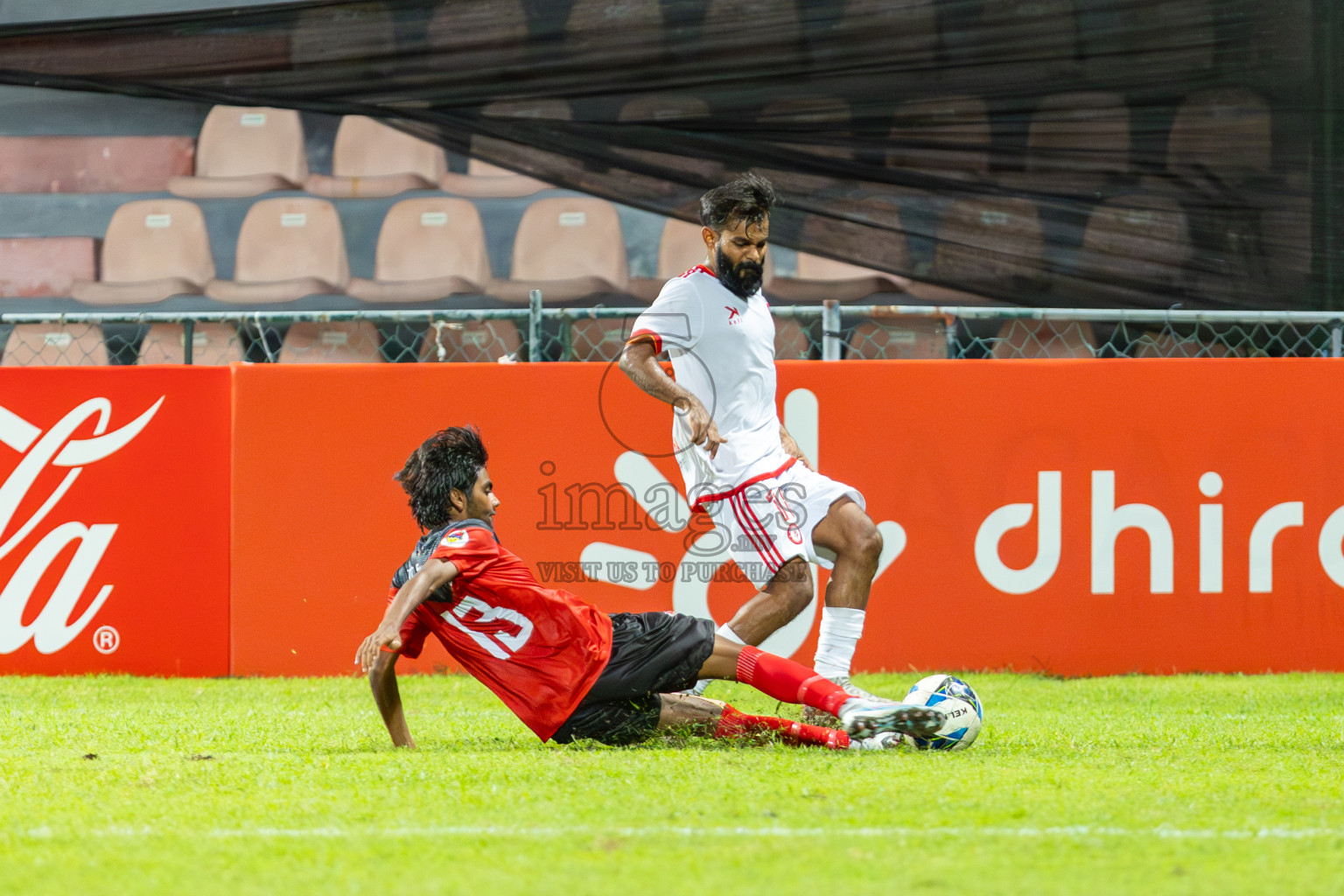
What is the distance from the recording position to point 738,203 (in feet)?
14.7

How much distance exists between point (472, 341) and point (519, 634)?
3.41m

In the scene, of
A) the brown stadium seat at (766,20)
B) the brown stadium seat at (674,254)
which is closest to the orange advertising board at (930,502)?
the brown stadium seat at (674,254)

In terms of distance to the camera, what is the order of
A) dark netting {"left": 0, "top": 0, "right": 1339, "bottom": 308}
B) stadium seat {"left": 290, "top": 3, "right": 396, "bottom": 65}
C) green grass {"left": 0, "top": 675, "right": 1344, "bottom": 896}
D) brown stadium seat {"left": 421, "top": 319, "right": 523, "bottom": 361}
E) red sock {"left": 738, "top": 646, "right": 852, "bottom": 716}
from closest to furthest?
green grass {"left": 0, "top": 675, "right": 1344, "bottom": 896} → red sock {"left": 738, "top": 646, "right": 852, "bottom": 716} → brown stadium seat {"left": 421, "top": 319, "right": 523, "bottom": 361} → dark netting {"left": 0, "top": 0, "right": 1339, "bottom": 308} → stadium seat {"left": 290, "top": 3, "right": 396, "bottom": 65}

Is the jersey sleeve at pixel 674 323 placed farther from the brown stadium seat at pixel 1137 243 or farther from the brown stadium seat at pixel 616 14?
the brown stadium seat at pixel 616 14

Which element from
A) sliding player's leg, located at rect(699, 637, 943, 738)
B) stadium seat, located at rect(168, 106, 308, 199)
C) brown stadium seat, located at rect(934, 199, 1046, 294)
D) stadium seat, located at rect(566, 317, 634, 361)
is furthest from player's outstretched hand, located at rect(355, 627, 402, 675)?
stadium seat, located at rect(168, 106, 308, 199)

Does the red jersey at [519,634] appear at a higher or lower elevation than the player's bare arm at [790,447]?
lower

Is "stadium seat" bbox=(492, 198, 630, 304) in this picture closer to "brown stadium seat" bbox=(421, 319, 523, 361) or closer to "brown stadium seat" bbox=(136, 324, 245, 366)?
"brown stadium seat" bbox=(421, 319, 523, 361)

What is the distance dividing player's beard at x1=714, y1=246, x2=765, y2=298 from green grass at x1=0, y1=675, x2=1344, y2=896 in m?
1.58

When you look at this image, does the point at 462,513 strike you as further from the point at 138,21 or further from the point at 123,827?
the point at 138,21

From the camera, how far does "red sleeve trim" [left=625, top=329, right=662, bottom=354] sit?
4496mm

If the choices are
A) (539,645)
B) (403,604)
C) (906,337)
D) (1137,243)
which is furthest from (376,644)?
(1137,243)

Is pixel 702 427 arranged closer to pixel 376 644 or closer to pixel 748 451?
pixel 748 451

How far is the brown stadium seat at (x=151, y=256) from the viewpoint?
7.68 meters

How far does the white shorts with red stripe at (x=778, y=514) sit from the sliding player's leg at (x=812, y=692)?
58cm
